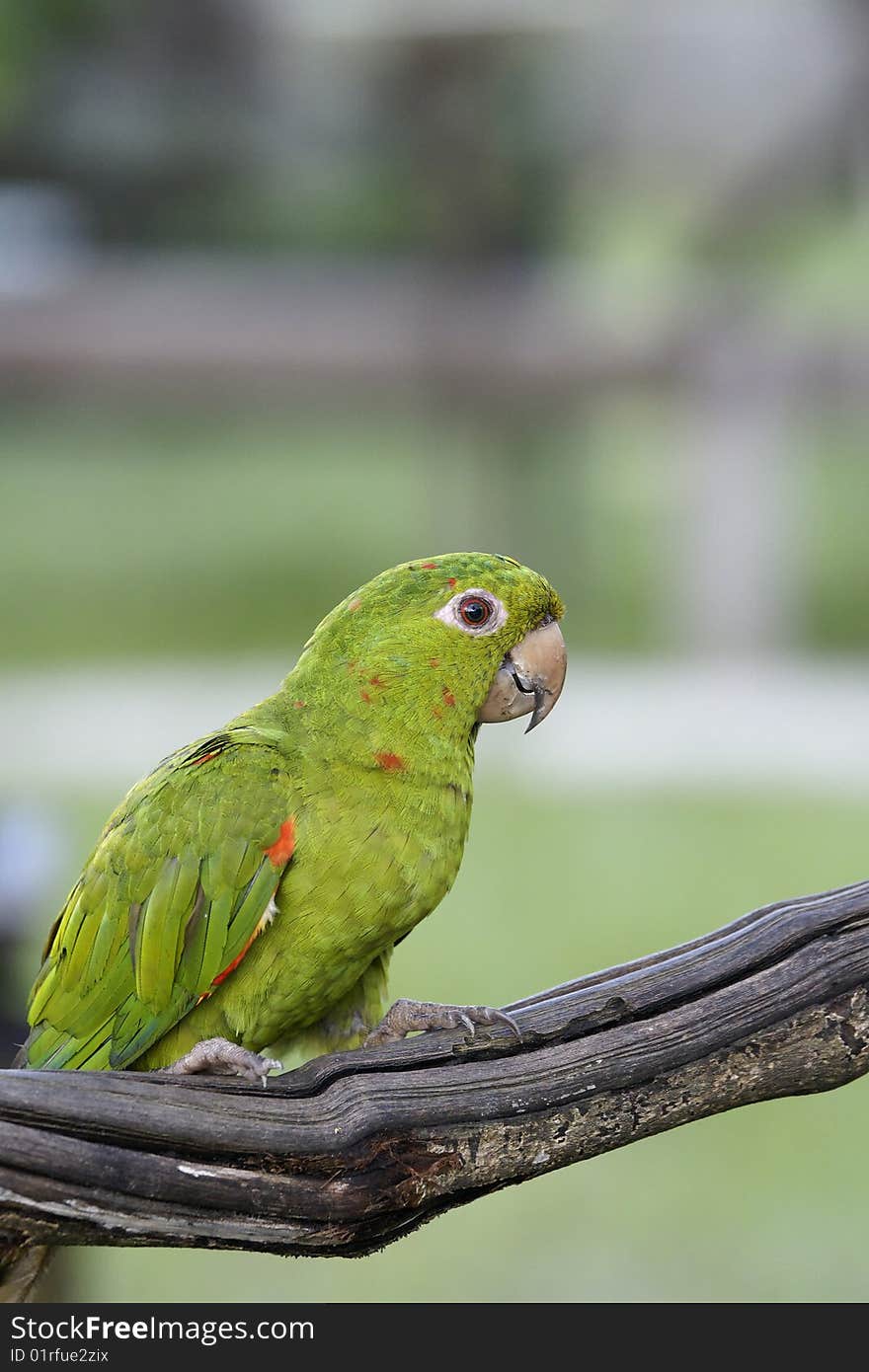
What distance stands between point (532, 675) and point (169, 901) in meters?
0.37

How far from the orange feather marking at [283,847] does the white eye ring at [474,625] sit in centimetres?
22

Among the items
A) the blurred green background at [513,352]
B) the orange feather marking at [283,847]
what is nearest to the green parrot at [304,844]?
the orange feather marking at [283,847]

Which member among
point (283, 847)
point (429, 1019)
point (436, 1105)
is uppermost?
point (283, 847)

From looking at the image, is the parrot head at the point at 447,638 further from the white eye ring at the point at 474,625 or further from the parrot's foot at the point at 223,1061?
the parrot's foot at the point at 223,1061

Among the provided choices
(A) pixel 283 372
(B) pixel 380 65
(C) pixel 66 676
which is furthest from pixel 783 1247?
(B) pixel 380 65

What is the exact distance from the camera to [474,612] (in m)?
1.22

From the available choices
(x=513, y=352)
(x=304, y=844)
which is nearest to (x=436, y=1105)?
(x=304, y=844)

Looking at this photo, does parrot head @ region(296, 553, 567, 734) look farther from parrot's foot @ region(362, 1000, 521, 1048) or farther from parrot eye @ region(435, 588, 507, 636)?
parrot's foot @ region(362, 1000, 521, 1048)

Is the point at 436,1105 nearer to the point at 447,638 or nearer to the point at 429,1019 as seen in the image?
the point at 429,1019

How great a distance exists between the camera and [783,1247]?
267 cm

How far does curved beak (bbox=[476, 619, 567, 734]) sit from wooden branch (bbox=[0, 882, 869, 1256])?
0.93ft

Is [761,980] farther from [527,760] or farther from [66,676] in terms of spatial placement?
[66,676]

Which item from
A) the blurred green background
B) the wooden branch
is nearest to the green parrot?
the wooden branch

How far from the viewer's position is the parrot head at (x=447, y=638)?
122 cm
